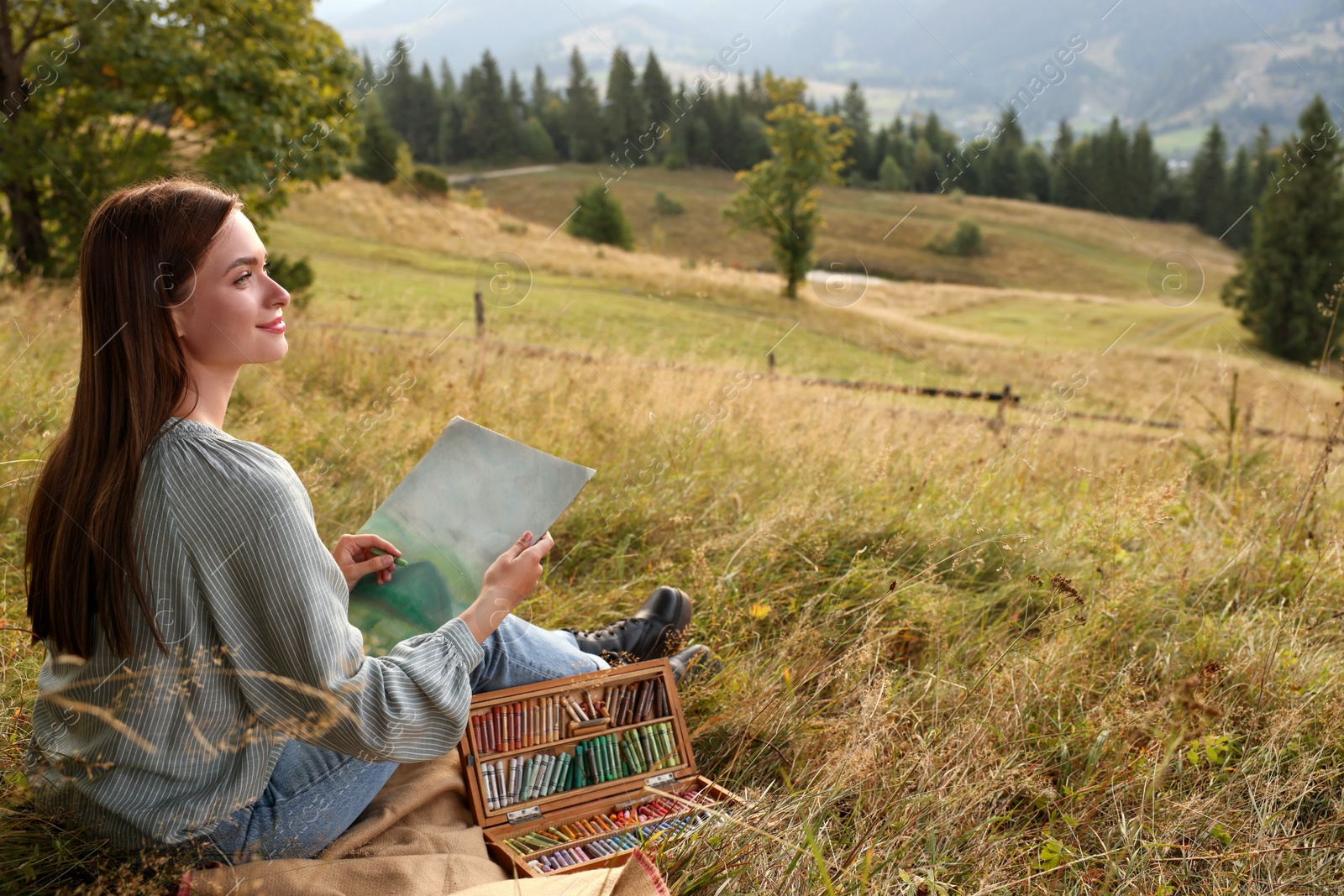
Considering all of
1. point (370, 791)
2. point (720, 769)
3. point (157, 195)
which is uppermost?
point (157, 195)

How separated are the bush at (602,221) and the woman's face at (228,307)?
4451cm

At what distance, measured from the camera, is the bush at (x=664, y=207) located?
221ft

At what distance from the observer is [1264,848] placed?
7.19ft

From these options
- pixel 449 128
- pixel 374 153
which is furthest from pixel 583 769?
pixel 449 128

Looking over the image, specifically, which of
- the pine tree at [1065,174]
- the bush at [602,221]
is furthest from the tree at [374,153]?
the pine tree at [1065,174]

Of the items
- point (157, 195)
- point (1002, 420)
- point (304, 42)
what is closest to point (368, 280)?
point (304, 42)

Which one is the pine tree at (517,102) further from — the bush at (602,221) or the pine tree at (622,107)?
the bush at (602,221)

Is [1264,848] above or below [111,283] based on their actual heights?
below

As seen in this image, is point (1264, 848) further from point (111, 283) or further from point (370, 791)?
point (111, 283)

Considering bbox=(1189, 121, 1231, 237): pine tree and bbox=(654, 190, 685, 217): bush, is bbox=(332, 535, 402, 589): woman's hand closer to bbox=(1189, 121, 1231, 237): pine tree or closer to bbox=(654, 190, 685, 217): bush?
bbox=(654, 190, 685, 217): bush

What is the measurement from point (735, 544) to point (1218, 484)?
294cm

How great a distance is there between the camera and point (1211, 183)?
71.1m

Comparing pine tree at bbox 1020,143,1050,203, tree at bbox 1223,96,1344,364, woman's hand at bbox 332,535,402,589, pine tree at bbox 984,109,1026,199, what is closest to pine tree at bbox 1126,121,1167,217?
pine tree at bbox 1020,143,1050,203

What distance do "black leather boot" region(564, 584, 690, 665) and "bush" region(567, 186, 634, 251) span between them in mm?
43679
